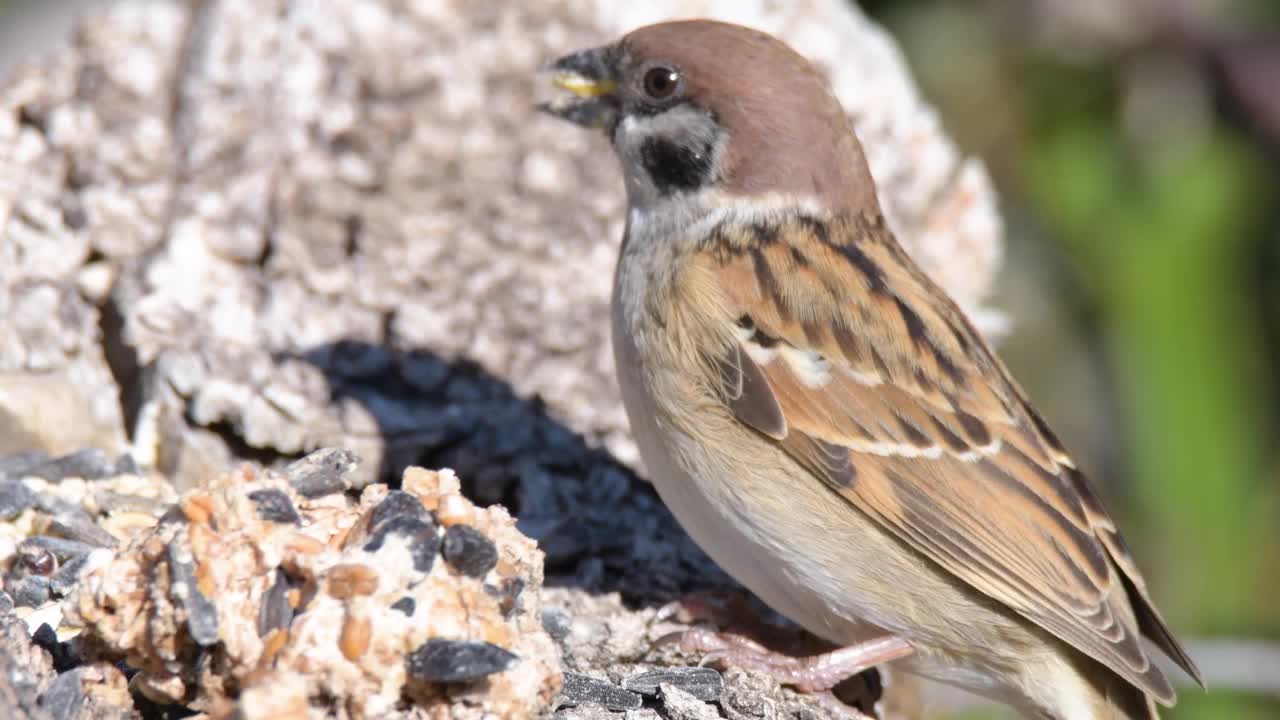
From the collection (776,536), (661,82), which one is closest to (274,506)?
(776,536)

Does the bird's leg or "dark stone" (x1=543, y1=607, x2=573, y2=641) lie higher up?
the bird's leg

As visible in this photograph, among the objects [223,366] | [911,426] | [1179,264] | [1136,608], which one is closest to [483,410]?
[223,366]

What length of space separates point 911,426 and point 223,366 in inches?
55.1

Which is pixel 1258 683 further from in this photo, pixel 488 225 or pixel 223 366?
pixel 223 366

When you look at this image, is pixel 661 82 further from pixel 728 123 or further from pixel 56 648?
pixel 56 648

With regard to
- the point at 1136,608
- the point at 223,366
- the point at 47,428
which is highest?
the point at 1136,608

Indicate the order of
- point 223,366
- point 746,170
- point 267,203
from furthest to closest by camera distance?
point 267,203
point 223,366
point 746,170

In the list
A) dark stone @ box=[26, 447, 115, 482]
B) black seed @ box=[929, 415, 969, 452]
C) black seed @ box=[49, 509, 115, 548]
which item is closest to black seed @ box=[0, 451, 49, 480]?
dark stone @ box=[26, 447, 115, 482]

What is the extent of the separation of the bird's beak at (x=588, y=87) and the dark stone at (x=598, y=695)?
1.21 meters

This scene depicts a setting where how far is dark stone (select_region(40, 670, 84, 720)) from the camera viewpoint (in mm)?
2160

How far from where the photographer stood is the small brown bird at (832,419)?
275 centimetres

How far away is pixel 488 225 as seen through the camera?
3.90 m

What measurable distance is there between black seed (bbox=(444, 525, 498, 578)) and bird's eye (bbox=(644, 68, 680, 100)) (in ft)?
4.04

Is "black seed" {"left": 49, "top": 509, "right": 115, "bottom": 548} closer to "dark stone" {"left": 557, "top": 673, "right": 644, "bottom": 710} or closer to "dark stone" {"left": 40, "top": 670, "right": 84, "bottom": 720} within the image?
"dark stone" {"left": 40, "top": 670, "right": 84, "bottom": 720}
